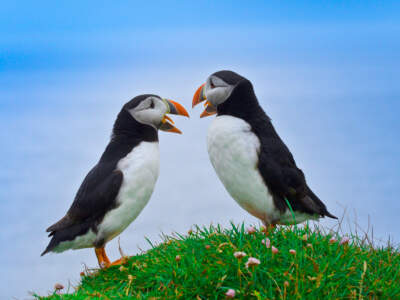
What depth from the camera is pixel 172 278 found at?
427 centimetres

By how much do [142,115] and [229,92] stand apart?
0.98 metres

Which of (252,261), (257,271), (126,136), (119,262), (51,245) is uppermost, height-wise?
(126,136)

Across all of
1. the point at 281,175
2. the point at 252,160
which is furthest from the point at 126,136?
the point at 281,175

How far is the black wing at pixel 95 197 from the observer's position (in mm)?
5090

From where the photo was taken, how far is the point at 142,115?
538 cm

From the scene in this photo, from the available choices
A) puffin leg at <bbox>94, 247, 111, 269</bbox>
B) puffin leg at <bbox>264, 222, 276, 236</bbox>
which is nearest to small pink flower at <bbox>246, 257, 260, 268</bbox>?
puffin leg at <bbox>264, 222, 276, 236</bbox>

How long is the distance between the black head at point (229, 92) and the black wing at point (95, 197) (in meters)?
1.27

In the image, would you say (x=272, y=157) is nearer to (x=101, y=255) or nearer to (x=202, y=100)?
(x=202, y=100)

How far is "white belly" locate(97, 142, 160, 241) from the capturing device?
5102mm

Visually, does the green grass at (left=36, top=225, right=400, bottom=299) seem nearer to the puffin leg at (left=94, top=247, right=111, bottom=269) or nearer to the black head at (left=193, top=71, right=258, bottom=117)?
the puffin leg at (left=94, top=247, right=111, bottom=269)

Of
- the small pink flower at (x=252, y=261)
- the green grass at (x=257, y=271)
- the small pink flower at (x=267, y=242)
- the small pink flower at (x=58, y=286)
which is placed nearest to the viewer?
the small pink flower at (x=252, y=261)

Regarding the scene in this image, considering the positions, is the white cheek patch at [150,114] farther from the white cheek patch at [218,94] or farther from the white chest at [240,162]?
the white chest at [240,162]

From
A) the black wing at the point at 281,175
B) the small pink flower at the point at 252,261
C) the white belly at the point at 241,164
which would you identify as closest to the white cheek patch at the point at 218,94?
the white belly at the point at 241,164

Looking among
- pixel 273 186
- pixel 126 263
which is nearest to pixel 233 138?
pixel 273 186
